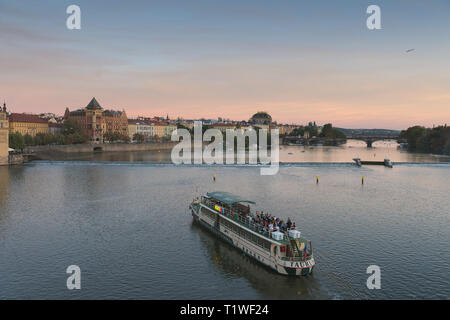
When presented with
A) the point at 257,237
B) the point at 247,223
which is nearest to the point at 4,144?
the point at 247,223

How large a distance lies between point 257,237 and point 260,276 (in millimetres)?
2824

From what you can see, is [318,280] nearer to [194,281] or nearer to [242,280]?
[242,280]

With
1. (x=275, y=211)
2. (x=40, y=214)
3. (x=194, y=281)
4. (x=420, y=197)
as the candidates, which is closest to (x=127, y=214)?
(x=40, y=214)

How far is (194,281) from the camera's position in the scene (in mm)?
20188

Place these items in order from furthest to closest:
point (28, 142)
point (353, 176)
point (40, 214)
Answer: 1. point (28, 142)
2. point (353, 176)
3. point (40, 214)

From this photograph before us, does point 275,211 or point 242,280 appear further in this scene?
point 275,211

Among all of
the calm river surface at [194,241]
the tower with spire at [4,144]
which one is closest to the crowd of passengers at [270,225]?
the calm river surface at [194,241]

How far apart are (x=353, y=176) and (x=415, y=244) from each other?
39.3m

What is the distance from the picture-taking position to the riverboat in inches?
812

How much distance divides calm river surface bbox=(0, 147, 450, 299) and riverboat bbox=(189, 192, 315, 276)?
0.60 m

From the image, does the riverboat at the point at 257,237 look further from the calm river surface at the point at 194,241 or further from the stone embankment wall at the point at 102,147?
the stone embankment wall at the point at 102,147

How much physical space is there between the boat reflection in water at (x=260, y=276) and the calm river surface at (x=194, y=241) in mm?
59

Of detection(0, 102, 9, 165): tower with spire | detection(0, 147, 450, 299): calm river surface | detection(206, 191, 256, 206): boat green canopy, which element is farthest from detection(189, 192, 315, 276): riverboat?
detection(0, 102, 9, 165): tower with spire

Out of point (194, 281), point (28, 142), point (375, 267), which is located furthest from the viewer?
point (28, 142)
